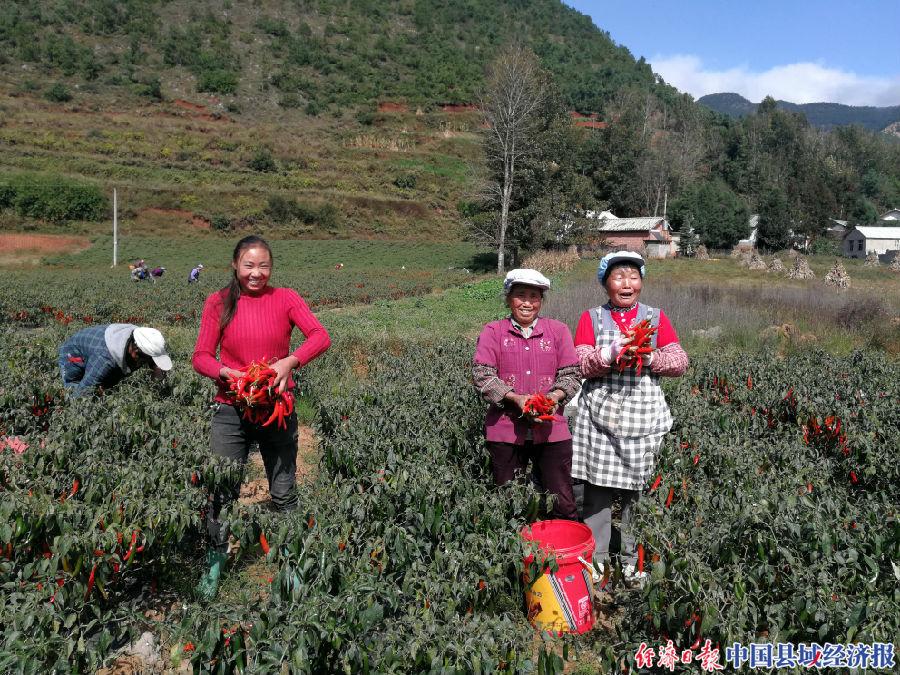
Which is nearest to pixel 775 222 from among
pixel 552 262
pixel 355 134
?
pixel 552 262

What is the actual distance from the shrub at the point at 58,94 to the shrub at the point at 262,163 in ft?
70.2

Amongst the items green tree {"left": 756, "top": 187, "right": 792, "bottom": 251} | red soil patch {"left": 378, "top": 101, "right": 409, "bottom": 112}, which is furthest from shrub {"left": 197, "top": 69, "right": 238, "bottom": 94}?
green tree {"left": 756, "top": 187, "right": 792, "bottom": 251}

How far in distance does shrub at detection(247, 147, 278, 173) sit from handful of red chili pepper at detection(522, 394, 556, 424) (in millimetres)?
52564

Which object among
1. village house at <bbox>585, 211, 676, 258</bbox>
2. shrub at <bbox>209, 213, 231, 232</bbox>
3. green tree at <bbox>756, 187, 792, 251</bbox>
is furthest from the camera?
green tree at <bbox>756, 187, 792, 251</bbox>

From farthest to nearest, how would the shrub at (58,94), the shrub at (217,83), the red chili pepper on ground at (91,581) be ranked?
the shrub at (217,83), the shrub at (58,94), the red chili pepper on ground at (91,581)

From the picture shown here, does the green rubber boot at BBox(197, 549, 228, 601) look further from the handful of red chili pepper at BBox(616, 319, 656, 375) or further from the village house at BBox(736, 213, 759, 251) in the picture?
the village house at BBox(736, 213, 759, 251)

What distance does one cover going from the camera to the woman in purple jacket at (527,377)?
361 cm

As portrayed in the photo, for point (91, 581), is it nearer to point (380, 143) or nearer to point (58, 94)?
point (380, 143)

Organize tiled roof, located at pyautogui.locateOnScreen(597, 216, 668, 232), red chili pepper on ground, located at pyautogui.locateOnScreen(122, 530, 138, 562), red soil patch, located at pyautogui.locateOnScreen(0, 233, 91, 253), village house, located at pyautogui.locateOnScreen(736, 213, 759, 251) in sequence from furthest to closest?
village house, located at pyautogui.locateOnScreen(736, 213, 759, 251), tiled roof, located at pyautogui.locateOnScreen(597, 216, 668, 232), red soil patch, located at pyautogui.locateOnScreen(0, 233, 91, 253), red chili pepper on ground, located at pyautogui.locateOnScreen(122, 530, 138, 562)

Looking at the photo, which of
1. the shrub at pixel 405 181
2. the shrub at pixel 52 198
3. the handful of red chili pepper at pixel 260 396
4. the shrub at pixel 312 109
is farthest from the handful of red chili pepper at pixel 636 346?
the shrub at pixel 312 109

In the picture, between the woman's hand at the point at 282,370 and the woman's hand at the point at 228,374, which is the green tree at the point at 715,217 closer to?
the woman's hand at the point at 282,370

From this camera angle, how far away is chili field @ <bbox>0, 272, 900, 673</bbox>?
7.34 ft

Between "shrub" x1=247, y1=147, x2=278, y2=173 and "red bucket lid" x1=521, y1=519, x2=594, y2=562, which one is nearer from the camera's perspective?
"red bucket lid" x1=521, y1=519, x2=594, y2=562

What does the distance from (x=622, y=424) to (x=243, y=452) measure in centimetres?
219
